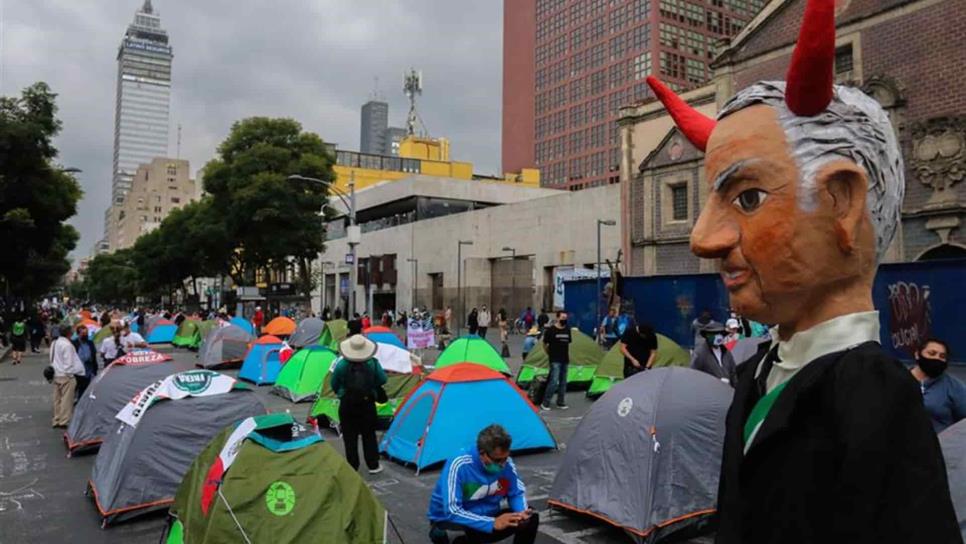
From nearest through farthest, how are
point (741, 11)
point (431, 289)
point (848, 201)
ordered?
1. point (848, 201)
2. point (431, 289)
3. point (741, 11)

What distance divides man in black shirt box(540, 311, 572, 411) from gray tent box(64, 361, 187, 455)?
6310 mm

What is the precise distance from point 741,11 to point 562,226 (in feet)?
214

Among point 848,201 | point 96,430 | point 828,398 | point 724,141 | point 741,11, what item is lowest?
point 96,430

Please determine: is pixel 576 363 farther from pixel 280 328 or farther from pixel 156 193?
pixel 156 193

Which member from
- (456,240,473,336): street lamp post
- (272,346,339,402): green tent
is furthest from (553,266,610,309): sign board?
(272,346,339,402): green tent

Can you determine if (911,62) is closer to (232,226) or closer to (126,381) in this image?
(126,381)

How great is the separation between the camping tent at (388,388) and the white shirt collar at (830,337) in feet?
30.6

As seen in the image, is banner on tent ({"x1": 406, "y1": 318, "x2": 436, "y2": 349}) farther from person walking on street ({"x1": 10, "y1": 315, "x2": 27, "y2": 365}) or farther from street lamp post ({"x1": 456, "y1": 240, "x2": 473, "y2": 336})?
street lamp post ({"x1": 456, "y1": 240, "x2": 473, "y2": 336})

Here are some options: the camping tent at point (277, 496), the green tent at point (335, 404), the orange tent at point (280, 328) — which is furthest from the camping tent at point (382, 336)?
the camping tent at point (277, 496)

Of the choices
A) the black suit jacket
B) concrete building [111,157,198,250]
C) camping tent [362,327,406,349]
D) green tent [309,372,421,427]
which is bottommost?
green tent [309,372,421,427]

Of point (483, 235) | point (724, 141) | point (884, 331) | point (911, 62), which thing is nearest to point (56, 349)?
point (724, 141)

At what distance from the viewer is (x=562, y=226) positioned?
119ft

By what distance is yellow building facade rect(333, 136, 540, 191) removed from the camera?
7561 centimetres

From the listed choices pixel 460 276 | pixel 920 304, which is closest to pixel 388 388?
pixel 920 304
